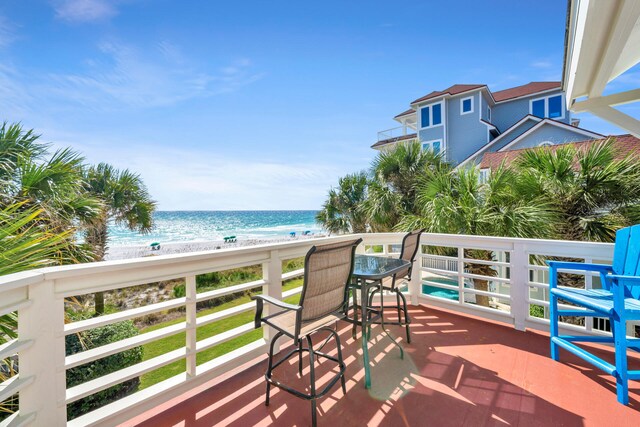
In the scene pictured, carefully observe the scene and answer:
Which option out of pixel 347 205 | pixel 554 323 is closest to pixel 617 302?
pixel 554 323

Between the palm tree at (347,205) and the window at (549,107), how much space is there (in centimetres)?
1097

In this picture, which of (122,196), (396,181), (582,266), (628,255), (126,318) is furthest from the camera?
(396,181)

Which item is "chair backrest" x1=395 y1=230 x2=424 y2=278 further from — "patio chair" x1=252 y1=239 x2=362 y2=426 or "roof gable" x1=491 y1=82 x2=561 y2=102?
"roof gable" x1=491 y1=82 x2=561 y2=102

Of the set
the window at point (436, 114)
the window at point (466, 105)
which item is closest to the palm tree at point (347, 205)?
the window at point (436, 114)

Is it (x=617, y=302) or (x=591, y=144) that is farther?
(x=591, y=144)

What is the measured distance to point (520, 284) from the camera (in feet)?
10.0

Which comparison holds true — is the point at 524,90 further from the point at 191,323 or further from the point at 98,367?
the point at 98,367

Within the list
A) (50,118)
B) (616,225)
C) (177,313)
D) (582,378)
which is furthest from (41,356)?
(50,118)

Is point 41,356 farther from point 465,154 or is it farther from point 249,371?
point 465,154

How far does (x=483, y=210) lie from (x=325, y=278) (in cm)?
383

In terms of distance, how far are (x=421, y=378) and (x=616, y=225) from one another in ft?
12.6

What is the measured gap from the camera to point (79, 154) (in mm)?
3895

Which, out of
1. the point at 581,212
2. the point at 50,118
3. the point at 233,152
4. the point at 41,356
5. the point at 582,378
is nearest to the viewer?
the point at 41,356

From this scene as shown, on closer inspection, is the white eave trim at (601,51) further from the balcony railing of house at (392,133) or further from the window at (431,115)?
the balcony railing of house at (392,133)
